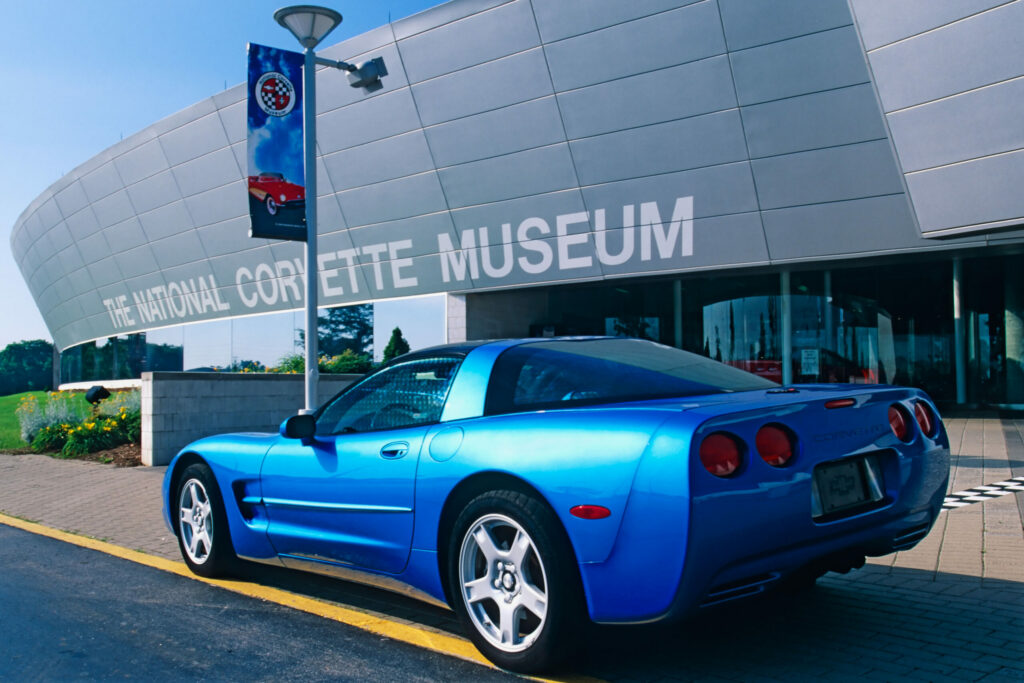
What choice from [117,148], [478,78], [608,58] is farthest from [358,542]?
[117,148]

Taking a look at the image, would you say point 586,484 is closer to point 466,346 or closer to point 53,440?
point 466,346

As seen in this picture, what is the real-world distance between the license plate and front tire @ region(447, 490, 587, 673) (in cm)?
99

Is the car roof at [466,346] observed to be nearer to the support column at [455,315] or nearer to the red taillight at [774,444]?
the red taillight at [774,444]

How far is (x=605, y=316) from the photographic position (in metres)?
24.2

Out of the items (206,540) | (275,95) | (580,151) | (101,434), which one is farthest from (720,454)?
(580,151)

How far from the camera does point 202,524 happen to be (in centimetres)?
Result: 532

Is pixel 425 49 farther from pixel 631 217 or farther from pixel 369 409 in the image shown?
pixel 369 409

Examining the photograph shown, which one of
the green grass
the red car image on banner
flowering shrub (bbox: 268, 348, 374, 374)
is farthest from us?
flowering shrub (bbox: 268, 348, 374, 374)

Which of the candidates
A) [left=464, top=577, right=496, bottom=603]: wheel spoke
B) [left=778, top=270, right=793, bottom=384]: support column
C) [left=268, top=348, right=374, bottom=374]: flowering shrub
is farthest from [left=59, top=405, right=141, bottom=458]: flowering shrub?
[left=778, top=270, right=793, bottom=384]: support column

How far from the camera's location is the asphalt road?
3516 mm

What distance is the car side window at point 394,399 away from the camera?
4.15m

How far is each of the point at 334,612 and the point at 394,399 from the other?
114 centimetres

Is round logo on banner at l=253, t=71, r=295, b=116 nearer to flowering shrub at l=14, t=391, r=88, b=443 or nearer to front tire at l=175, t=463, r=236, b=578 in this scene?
front tire at l=175, t=463, r=236, b=578

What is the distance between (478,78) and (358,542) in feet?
58.8
